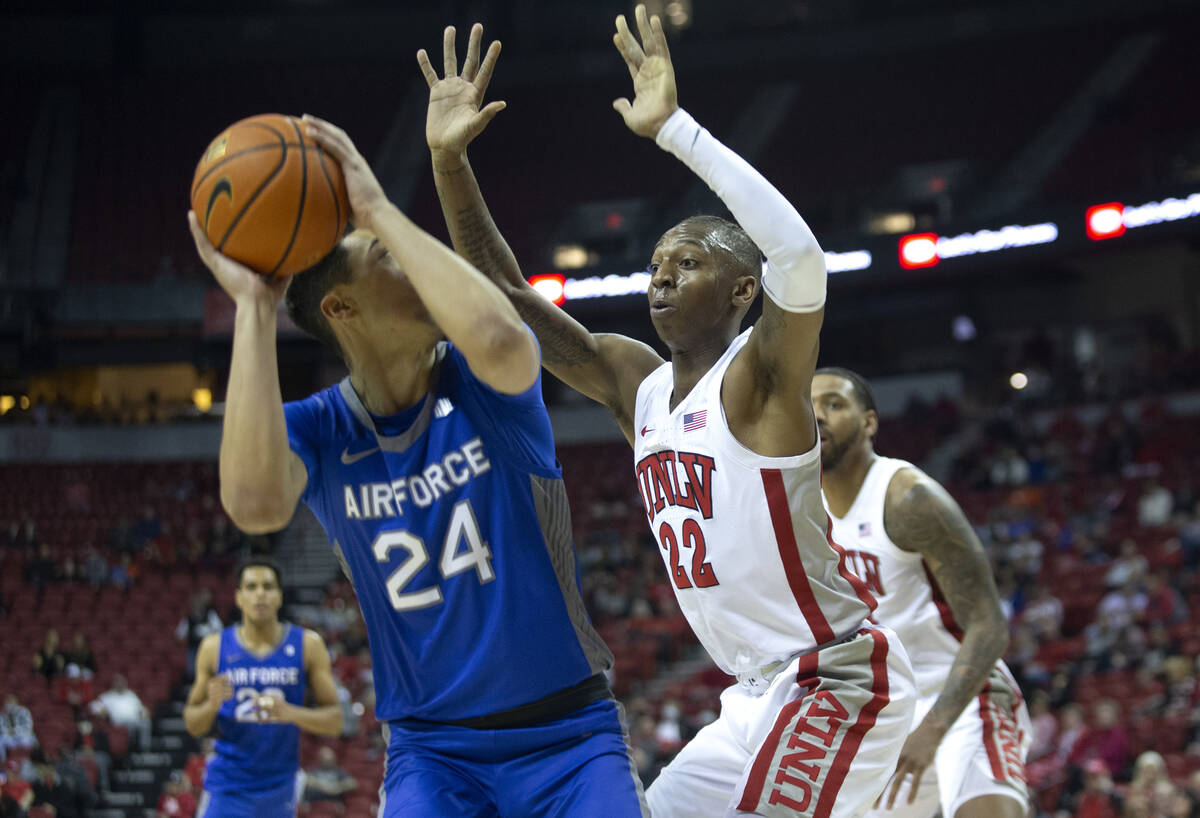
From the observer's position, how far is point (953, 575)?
4.36 metres

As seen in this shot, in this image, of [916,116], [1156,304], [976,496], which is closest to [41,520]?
[976,496]

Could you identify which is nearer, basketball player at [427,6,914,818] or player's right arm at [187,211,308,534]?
player's right arm at [187,211,308,534]

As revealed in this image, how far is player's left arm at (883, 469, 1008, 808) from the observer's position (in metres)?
4.03

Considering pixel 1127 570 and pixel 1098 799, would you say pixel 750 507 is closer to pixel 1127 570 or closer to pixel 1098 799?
pixel 1098 799

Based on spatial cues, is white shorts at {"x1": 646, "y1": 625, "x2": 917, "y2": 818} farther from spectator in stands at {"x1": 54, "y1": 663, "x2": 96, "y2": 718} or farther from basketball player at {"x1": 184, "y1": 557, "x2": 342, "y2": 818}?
spectator in stands at {"x1": 54, "y1": 663, "x2": 96, "y2": 718}

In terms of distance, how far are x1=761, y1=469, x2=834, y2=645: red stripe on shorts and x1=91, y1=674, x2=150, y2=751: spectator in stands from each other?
11562 millimetres

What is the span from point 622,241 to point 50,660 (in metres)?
13.0

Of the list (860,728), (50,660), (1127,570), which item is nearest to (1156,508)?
(1127,570)

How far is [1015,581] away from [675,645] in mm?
4124

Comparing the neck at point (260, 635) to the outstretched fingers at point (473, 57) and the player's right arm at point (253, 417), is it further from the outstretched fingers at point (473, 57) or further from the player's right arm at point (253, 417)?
the player's right arm at point (253, 417)

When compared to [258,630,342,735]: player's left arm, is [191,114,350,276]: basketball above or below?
above

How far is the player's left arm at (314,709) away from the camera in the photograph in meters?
5.79

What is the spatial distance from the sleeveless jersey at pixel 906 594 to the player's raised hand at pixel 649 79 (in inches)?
77.1

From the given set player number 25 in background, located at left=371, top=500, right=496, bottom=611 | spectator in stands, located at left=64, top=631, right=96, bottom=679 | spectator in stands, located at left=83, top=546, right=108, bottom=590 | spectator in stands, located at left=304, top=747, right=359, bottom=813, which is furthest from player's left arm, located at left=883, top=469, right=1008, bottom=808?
spectator in stands, located at left=83, top=546, right=108, bottom=590
